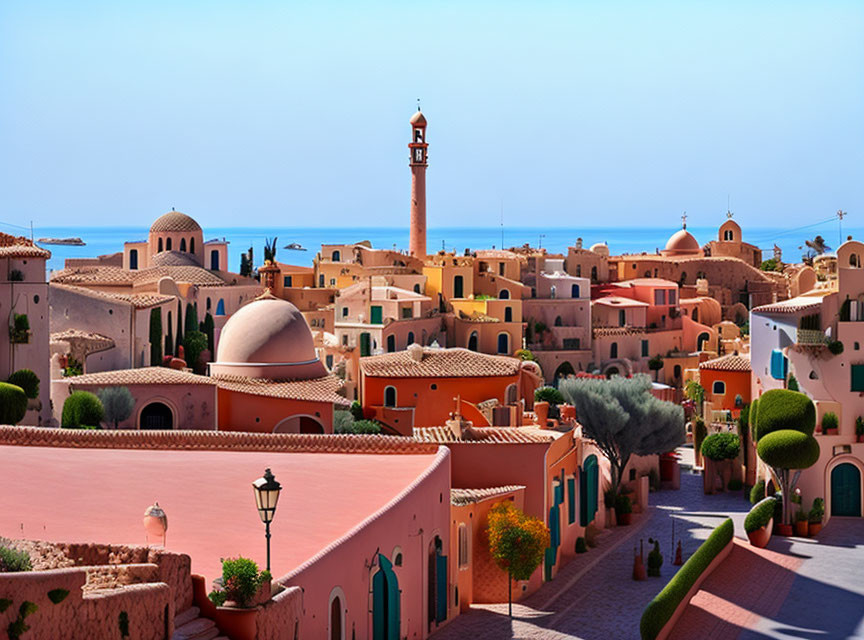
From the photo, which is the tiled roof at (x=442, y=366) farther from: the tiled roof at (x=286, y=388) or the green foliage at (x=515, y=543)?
the green foliage at (x=515, y=543)

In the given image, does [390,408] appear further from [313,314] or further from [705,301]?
[705,301]

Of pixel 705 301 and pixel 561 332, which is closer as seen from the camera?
pixel 561 332

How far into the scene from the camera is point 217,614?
14.4 metres

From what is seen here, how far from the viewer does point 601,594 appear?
1131 inches

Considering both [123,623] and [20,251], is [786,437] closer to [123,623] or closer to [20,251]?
[20,251]

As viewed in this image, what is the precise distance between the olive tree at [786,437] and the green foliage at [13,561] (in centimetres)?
2602

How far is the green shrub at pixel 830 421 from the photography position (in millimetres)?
37062

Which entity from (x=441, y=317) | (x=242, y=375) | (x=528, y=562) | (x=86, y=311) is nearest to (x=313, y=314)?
(x=441, y=317)

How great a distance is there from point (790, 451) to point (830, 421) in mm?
2155

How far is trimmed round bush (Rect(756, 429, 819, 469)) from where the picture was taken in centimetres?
3553

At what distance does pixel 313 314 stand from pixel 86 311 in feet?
74.1

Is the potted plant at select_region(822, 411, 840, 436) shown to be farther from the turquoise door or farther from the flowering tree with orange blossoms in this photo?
the flowering tree with orange blossoms

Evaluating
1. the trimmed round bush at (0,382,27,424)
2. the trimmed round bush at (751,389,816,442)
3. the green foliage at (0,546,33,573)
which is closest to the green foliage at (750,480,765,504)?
A: the trimmed round bush at (751,389,816,442)

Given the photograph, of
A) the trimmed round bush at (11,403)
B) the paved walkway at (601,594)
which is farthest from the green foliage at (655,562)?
the trimmed round bush at (11,403)
